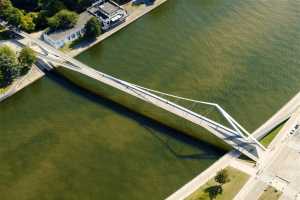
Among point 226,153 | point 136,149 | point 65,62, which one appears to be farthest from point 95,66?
point 226,153

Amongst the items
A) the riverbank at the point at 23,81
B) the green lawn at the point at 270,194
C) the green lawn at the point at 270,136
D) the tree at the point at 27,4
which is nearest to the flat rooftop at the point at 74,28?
the riverbank at the point at 23,81

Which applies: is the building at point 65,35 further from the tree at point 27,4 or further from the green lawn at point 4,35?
the tree at point 27,4

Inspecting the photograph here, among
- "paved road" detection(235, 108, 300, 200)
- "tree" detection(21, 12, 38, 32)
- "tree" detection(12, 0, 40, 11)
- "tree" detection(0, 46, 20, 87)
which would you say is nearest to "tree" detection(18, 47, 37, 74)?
"tree" detection(0, 46, 20, 87)

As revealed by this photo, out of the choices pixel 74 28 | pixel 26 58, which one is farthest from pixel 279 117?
pixel 26 58

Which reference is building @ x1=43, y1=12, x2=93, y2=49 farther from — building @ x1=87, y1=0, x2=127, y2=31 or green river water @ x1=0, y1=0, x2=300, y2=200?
green river water @ x1=0, y1=0, x2=300, y2=200

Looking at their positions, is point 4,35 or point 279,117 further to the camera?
point 4,35

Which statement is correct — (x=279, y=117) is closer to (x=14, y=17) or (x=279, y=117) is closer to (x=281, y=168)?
(x=281, y=168)

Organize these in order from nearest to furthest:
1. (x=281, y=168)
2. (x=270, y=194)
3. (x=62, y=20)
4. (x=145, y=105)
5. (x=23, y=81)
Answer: (x=270, y=194)
(x=281, y=168)
(x=145, y=105)
(x=23, y=81)
(x=62, y=20)
